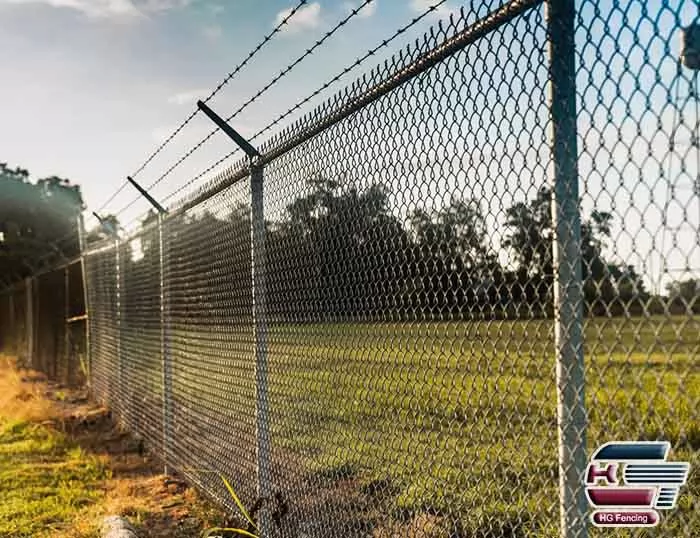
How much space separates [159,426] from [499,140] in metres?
5.84

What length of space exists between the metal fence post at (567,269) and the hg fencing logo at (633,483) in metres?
0.05

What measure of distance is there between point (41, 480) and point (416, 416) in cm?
475

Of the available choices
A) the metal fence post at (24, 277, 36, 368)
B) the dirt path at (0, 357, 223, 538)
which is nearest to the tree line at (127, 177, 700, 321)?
the dirt path at (0, 357, 223, 538)

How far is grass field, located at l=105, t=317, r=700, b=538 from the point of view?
2434 millimetres

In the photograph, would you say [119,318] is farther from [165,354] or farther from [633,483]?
[633,483]

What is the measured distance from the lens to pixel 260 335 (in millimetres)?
4688

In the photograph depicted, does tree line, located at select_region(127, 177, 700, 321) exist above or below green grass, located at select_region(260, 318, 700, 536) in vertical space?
above

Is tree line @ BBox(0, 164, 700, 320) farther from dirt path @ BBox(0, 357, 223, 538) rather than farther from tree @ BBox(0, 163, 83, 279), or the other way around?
tree @ BBox(0, 163, 83, 279)

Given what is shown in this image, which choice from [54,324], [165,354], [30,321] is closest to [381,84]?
[165,354]

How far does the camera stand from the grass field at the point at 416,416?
7.98 feet

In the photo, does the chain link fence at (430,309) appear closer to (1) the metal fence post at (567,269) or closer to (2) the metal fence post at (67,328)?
(1) the metal fence post at (567,269)

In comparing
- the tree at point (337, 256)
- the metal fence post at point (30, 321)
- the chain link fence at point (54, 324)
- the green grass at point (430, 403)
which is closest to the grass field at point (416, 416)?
the green grass at point (430, 403)

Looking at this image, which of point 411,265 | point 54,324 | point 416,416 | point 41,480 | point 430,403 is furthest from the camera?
point 54,324

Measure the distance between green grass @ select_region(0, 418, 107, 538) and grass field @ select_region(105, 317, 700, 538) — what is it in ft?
4.40
